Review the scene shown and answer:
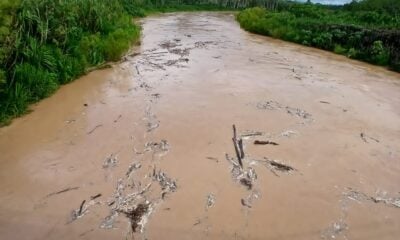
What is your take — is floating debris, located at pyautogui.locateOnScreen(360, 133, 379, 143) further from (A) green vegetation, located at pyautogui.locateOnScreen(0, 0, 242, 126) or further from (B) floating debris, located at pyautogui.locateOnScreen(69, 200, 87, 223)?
(A) green vegetation, located at pyautogui.locateOnScreen(0, 0, 242, 126)

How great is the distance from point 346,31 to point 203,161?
41.8 ft

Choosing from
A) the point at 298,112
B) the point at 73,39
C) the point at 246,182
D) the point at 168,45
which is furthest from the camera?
the point at 168,45

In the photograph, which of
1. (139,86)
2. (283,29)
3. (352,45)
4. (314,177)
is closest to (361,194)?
(314,177)

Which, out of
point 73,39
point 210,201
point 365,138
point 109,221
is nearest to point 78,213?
point 109,221

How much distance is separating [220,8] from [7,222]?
4993 cm

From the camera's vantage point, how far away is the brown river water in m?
4.37

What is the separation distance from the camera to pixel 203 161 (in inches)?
225

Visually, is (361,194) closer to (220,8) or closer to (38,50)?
(38,50)

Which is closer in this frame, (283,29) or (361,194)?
(361,194)

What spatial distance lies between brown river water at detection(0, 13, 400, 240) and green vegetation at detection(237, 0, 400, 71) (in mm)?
4326

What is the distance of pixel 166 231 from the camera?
4219 millimetres

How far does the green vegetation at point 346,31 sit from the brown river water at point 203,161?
4326 millimetres

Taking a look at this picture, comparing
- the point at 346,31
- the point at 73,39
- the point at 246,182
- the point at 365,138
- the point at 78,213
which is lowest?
the point at 78,213

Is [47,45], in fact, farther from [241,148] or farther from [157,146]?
[241,148]
